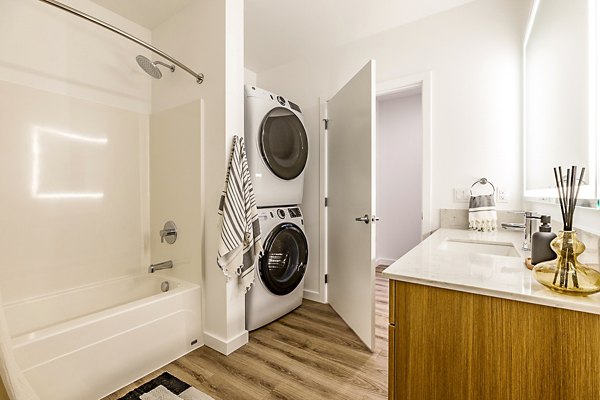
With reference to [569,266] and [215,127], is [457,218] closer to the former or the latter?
[569,266]

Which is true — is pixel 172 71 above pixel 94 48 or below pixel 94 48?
below

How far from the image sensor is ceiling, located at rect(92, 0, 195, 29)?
1.94 meters

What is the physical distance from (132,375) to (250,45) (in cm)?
275

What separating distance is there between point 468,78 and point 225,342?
260 centimetres

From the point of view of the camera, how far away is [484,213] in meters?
1.89

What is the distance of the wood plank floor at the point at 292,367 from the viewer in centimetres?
141

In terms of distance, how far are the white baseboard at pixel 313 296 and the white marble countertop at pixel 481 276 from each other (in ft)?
4.81

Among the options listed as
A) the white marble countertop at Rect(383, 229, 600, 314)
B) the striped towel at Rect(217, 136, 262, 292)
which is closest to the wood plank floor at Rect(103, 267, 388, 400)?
the striped towel at Rect(217, 136, 262, 292)

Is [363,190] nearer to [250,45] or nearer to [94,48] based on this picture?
[250,45]

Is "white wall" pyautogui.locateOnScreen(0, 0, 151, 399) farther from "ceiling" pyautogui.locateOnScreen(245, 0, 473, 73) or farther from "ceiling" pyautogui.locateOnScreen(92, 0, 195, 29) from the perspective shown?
"ceiling" pyautogui.locateOnScreen(245, 0, 473, 73)

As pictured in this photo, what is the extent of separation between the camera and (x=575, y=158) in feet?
3.38

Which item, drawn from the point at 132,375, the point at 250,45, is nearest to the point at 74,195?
the point at 132,375

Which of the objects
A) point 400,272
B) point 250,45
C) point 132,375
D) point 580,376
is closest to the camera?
point 580,376

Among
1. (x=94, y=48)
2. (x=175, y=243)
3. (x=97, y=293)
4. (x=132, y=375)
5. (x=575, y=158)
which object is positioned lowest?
(x=132, y=375)
